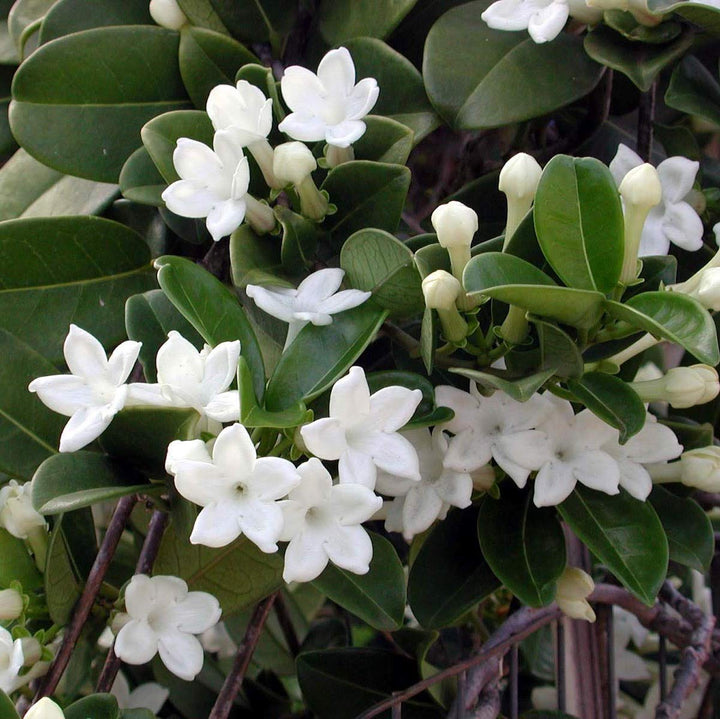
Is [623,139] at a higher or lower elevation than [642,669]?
higher

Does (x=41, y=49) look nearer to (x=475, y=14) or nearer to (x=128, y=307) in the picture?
(x=128, y=307)

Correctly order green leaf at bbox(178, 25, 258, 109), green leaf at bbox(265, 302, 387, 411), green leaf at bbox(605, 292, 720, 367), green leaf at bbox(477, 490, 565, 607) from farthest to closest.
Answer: green leaf at bbox(178, 25, 258, 109)
green leaf at bbox(477, 490, 565, 607)
green leaf at bbox(265, 302, 387, 411)
green leaf at bbox(605, 292, 720, 367)

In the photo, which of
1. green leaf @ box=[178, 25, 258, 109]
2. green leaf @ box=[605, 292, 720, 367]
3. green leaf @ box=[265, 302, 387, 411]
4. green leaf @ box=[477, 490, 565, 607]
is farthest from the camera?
green leaf @ box=[178, 25, 258, 109]

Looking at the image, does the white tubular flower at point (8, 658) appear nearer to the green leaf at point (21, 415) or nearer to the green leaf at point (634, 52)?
the green leaf at point (21, 415)

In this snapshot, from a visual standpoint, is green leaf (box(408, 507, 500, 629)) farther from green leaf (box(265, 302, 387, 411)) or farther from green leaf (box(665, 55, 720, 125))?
green leaf (box(665, 55, 720, 125))

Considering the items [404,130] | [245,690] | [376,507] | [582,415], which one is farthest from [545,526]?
[245,690]

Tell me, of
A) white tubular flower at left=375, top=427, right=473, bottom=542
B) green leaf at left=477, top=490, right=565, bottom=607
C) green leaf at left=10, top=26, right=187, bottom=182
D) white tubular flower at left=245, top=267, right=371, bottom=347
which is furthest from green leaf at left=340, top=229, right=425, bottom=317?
green leaf at left=10, top=26, right=187, bottom=182
